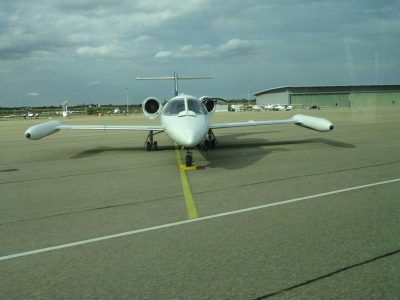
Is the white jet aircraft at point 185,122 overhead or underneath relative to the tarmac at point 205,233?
overhead

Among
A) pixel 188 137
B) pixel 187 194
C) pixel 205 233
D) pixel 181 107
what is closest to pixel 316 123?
pixel 181 107

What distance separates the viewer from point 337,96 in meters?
113

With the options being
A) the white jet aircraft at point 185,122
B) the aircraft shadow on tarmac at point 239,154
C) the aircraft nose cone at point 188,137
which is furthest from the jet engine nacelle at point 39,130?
the aircraft nose cone at point 188,137

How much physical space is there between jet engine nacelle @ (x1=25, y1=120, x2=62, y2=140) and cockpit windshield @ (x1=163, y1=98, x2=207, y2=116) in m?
5.10

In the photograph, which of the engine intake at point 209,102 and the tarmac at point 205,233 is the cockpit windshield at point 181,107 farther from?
the engine intake at point 209,102

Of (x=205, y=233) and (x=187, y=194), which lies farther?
(x=187, y=194)

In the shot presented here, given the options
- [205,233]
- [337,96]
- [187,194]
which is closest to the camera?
[205,233]

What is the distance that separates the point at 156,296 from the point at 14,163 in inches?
461

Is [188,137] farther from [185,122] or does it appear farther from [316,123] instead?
[316,123]

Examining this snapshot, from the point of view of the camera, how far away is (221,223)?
6062 mm

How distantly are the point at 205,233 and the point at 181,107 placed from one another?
7507 millimetres

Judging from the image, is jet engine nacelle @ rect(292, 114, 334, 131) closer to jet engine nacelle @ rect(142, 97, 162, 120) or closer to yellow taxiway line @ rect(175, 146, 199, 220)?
jet engine nacelle @ rect(142, 97, 162, 120)

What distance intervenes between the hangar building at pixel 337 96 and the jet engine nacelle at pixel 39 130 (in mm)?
82412

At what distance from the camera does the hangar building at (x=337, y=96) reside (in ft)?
311
